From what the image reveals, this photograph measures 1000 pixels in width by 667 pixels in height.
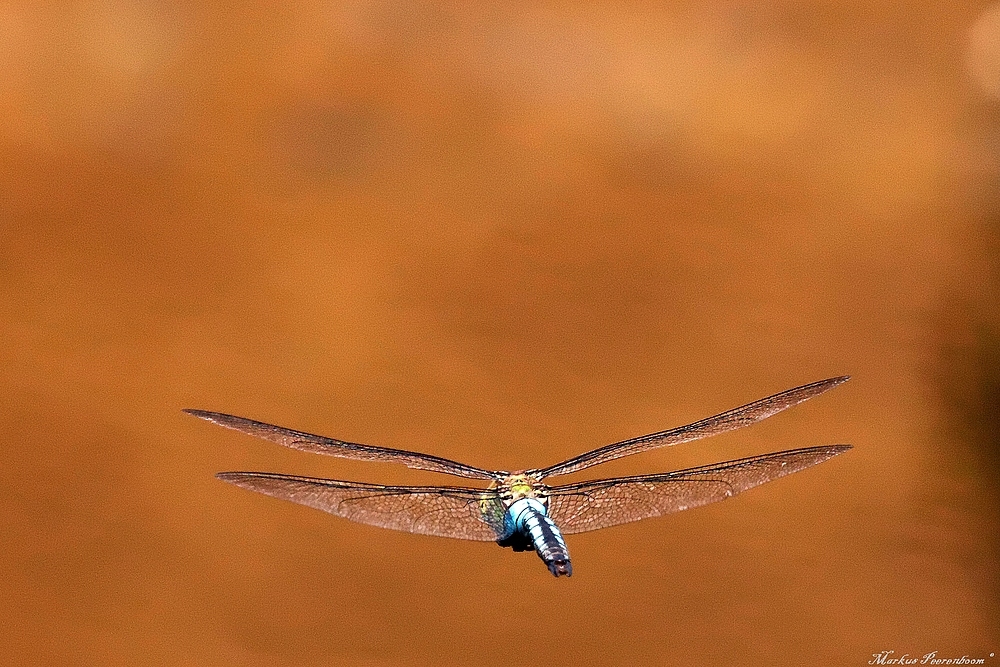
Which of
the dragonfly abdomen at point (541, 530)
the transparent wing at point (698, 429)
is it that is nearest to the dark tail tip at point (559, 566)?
the dragonfly abdomen at point (541, 530)

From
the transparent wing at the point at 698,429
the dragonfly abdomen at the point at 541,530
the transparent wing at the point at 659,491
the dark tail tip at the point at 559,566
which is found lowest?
the dark tail tip at the point at 559,566

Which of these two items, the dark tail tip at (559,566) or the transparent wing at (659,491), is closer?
the dark tail tip at (559,566)

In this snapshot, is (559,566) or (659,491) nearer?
(559,566)

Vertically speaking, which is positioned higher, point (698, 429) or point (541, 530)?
point (698, 429)

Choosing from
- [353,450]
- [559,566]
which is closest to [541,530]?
[559,566]

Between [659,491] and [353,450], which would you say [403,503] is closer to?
[353,450]

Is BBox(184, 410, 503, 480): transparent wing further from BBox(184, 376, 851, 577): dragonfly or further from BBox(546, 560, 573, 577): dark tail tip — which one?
BBox(546, 560, 573, 577): dark tail tip

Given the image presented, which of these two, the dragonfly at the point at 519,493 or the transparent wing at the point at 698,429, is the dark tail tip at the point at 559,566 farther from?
the transparent wing at the point at 698,429

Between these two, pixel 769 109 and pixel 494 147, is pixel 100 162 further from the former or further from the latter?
pixel 769 109

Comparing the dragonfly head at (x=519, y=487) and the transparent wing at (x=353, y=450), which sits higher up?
the transparent wing at (x=353, y=450)
